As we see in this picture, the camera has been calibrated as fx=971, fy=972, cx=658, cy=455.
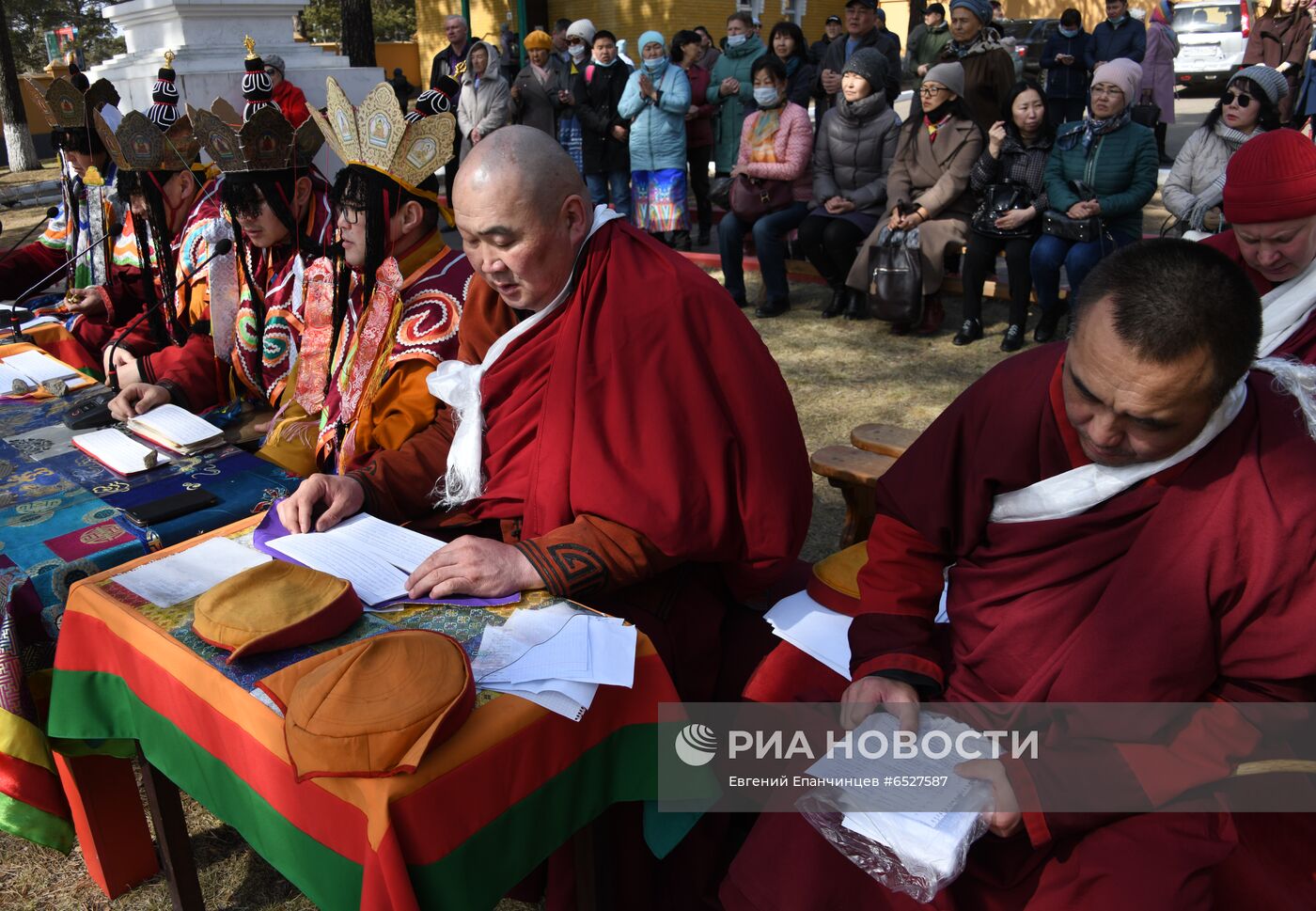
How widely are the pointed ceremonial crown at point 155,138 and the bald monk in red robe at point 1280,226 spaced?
3.60 m

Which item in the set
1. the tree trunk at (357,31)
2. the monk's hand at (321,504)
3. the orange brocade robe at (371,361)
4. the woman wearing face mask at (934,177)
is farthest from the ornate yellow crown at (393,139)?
the tree trunk at (357,31)

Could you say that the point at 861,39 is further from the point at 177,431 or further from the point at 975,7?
the point at 177,431

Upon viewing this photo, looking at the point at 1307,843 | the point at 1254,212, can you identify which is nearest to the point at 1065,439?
the point at 1307,843

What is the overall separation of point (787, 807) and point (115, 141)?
3.66m

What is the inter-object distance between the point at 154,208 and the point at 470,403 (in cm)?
245

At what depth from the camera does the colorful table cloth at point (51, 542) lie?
204 centimetres

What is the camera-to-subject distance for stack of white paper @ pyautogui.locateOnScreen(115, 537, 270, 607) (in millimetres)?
1869

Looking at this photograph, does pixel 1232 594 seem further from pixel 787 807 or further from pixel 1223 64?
pixel 1223 64

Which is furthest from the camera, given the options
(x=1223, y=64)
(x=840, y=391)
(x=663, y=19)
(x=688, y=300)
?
(x=663, y=19)

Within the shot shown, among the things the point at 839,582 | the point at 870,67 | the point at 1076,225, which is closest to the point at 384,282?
the point at 839,582

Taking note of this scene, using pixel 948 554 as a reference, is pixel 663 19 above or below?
above

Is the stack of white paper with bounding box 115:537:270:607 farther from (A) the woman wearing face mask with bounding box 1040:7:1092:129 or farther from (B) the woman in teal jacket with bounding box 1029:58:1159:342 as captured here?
(A) the woman wearing face mask with bounding box 1040:7:1092:129

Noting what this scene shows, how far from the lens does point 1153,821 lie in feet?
5.11

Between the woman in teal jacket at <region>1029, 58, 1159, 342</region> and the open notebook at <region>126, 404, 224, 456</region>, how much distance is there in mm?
4608
